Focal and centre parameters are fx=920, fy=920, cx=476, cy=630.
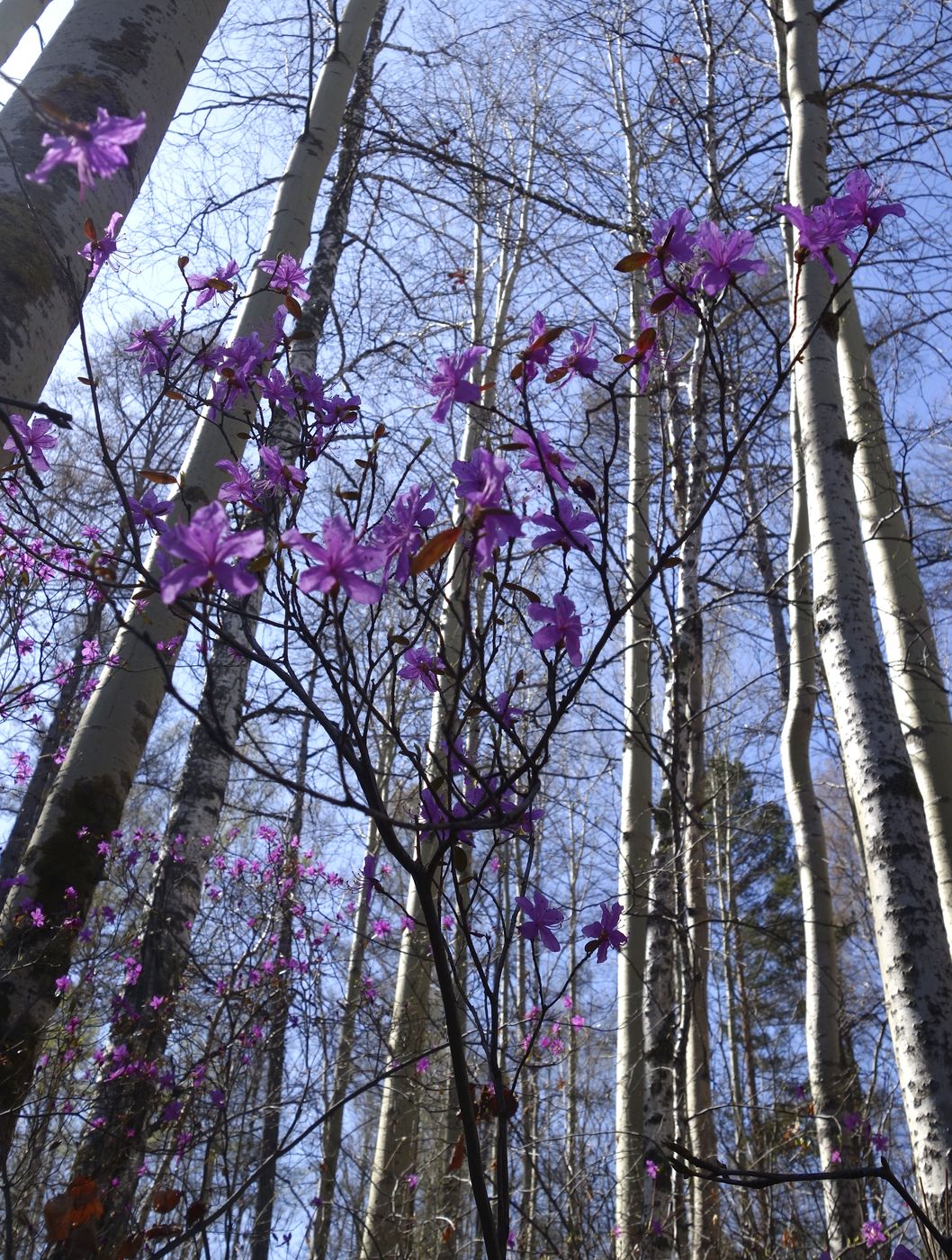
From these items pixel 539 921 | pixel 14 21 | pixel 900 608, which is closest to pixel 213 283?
pixel 539 921

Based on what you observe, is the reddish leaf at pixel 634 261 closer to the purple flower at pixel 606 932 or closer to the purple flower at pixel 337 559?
the purple flower at pixel 337 559

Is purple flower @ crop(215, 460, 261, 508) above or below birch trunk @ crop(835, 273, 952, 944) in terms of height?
below

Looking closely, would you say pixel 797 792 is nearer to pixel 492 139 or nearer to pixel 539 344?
pixel 539 344

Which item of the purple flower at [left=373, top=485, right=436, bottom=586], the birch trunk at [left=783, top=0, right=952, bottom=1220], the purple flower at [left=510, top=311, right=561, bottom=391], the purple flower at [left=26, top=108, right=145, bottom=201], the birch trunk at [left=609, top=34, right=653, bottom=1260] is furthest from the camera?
the birch trunk at [left=609, top=34, right=653, bottom=1260]

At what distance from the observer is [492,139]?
8.08m

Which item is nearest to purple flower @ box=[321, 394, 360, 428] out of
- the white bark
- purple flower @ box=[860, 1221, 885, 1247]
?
purple flower @ box=[860, 1221, 885, 1247]

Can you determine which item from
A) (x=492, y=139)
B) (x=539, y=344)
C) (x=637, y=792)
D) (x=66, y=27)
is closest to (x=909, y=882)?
(x=539, y=344)

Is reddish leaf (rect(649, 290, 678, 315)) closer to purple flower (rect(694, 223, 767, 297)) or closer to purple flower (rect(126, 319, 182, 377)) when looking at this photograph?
purple flower (rect(694, 223, 767, 297))

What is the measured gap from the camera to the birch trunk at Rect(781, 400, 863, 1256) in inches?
142

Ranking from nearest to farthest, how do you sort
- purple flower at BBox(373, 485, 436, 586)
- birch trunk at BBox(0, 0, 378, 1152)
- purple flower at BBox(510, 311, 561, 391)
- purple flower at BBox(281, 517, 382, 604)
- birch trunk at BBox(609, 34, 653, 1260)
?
purple flower at BBox(281, 517, 382, 604)
purple flower at BBox(373, 485, 436, 586)
purple flower at BBox(510, 311, 561, 391)
birch trunk at BBox(0, 0, 378, 1152)
birch trunk at BBox(609, 34, 653, 1260)

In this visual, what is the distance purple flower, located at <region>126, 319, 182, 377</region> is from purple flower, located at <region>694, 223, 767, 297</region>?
938 mm

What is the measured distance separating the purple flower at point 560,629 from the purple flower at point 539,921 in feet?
1.20

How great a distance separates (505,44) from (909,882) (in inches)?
357

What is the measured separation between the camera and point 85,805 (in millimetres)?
2715
